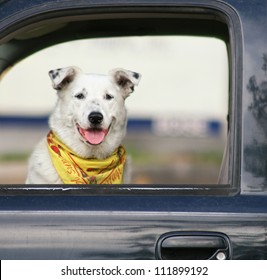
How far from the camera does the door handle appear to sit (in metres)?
2.88

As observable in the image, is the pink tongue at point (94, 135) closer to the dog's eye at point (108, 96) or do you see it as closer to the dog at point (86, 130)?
the dog at point (86, 130)

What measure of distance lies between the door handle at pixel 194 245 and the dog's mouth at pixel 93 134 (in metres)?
1.15

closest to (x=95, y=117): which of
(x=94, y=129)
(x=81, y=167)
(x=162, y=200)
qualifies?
(x=94, y=129)

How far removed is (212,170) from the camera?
1321 centimetres

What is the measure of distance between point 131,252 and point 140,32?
1.20 m

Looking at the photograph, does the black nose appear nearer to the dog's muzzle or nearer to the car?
the dog's muzzle

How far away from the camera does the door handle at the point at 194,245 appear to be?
2.88 metres

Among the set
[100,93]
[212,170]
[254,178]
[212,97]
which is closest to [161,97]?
[212,97]

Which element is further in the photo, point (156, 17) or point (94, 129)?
point (94, 129)

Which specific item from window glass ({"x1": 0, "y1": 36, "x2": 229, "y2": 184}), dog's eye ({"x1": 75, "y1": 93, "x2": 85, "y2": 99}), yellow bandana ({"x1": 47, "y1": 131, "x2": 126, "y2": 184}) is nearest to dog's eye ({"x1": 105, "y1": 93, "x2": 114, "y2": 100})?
dog's eye ({"x1": 75, "y1": 93, "x2": 85, "y2": 99})

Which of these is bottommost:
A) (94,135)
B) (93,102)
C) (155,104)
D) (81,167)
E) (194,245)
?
(194,245)

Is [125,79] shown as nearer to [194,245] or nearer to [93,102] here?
[93,102]

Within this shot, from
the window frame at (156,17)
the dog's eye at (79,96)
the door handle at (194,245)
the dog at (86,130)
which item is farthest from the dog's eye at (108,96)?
the door handle at (194,245)

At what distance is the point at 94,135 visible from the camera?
13.4 ft
